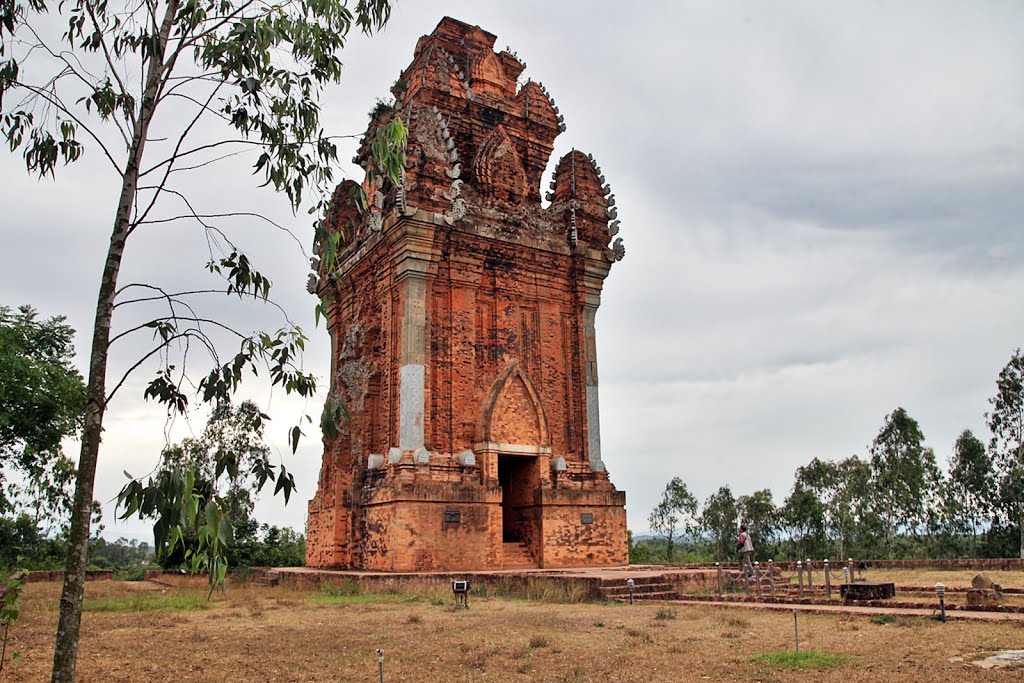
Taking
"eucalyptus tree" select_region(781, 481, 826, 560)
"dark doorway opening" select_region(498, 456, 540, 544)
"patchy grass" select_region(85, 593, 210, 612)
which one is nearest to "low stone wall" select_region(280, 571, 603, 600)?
"patchy grass" select_region(85, 593, 210, 612)

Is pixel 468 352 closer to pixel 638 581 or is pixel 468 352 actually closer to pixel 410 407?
pixel 410 407

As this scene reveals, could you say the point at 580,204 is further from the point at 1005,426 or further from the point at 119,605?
the point at 1005,426

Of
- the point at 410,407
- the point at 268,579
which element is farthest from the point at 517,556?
the point at 268,579

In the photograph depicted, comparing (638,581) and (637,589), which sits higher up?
(638,581)

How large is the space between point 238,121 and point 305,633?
6.65m

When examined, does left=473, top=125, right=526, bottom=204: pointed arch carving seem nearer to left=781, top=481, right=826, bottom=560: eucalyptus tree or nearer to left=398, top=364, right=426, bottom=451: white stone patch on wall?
left=398, top=364, right=426, bottom=451: white stone patch on wall

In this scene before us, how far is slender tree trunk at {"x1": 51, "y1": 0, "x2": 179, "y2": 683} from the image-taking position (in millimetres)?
5008

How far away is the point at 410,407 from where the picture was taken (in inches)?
713

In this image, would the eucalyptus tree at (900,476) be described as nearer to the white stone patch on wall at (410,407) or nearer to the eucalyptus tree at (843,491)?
the eucalyptus tree at (843,491)

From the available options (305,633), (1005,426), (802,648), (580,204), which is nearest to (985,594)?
(802,648)

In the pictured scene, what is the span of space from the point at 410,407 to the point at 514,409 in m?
2.72

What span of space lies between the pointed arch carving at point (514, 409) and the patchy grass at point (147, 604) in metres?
6.88

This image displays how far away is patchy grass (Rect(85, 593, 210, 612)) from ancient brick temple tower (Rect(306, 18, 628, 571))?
3868 millimetres

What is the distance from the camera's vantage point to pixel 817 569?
962 inches
